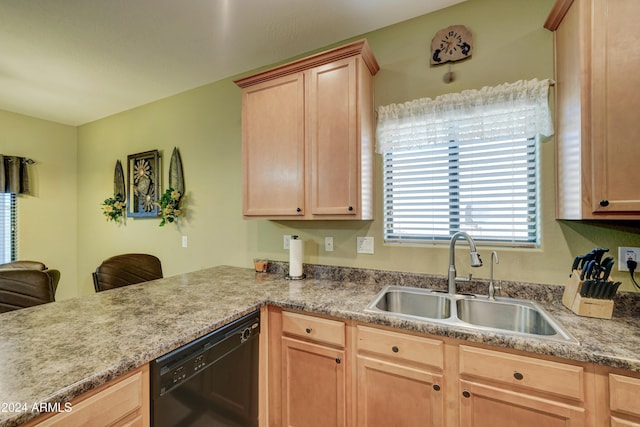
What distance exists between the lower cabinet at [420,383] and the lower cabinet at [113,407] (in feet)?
2.30

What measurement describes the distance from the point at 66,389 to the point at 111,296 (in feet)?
3.17

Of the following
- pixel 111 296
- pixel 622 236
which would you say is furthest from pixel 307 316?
pixel 622 236

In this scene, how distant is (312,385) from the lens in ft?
4.77

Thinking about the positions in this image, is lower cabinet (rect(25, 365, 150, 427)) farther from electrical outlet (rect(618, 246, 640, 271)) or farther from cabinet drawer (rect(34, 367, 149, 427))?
electrical outlet (rect(618, 246, 640, 271))

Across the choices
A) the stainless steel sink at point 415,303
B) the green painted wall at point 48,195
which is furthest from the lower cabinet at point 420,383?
the green painted wall at point 48,195

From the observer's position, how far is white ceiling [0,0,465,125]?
167 centimetres

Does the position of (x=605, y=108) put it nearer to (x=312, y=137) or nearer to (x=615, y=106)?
(x=615, y=106)

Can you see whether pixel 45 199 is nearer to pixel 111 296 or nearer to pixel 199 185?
pixel 199 185

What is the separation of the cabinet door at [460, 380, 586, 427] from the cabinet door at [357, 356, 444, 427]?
0.10 meters

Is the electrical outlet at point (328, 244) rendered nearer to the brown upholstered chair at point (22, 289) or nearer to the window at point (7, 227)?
the brown upholstered chair at point (22, 289)

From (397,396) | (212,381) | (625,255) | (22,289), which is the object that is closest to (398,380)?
(397,396)

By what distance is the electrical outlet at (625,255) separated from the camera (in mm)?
1326

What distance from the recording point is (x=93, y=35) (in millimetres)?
1911

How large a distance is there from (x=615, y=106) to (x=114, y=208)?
4.11m
